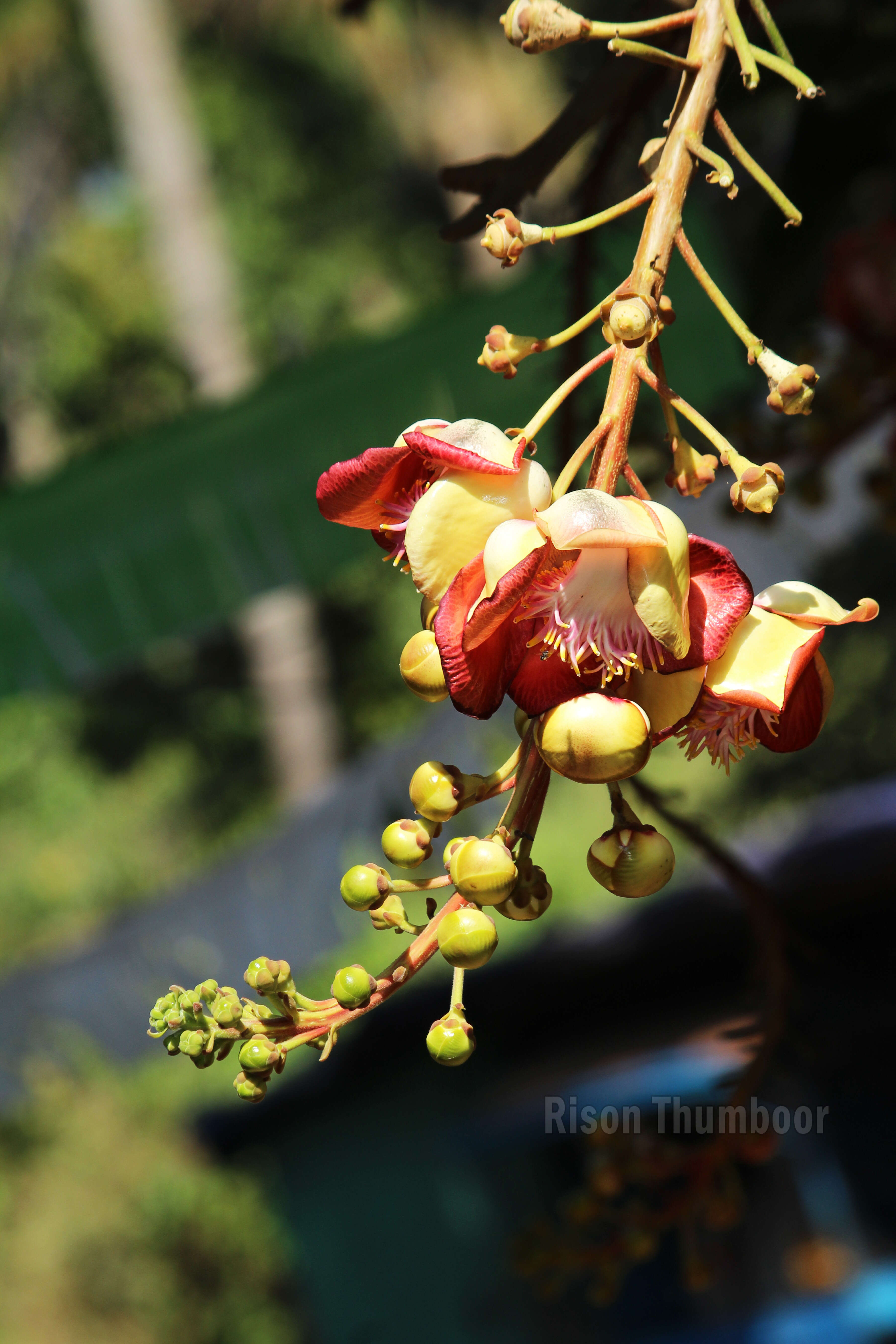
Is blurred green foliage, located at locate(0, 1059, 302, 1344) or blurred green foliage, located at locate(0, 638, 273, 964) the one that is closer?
blurred green foliage, located at locate(0, 1059, 302, 1344)

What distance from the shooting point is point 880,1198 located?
124 inches

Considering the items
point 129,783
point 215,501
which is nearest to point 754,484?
point 215,501

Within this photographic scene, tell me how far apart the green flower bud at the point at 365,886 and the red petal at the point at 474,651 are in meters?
0.09

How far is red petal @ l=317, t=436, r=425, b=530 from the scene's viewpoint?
461 millimetres

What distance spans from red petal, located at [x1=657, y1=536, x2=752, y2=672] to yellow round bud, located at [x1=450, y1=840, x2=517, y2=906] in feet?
0.30

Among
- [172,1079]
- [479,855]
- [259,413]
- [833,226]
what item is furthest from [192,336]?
[479,855]

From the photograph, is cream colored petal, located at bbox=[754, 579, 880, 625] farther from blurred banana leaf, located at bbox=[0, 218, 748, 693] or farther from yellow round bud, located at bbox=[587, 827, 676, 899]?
blurred banana leaf, located at bbox=[0, 218, 748, 693]

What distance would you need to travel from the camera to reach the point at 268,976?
A: 18.0 inches

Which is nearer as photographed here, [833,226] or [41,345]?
[833,226]

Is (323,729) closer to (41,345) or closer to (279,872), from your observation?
(279,872)

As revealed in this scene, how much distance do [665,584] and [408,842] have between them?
0.15 m

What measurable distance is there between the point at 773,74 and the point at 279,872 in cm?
250

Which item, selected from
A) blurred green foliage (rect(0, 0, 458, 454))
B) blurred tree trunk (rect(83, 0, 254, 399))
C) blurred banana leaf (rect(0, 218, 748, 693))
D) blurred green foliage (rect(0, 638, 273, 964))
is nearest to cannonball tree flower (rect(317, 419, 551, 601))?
blurred banana leaf (rect(0, 218, 748, 693))

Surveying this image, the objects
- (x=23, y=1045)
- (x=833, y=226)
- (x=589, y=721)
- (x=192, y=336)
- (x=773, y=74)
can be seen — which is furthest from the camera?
(x=192, y=336)
